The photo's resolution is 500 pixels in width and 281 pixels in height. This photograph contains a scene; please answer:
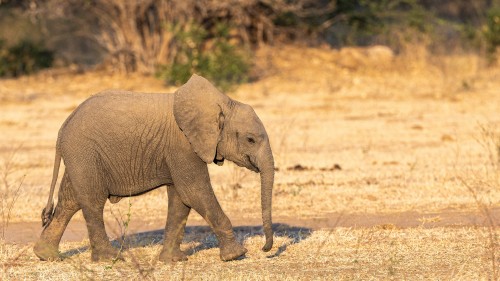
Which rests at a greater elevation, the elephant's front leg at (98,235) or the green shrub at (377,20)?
the elephant's front leg at (98,235)

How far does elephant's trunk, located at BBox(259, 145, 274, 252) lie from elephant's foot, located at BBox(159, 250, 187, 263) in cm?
84

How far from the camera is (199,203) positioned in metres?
7.95

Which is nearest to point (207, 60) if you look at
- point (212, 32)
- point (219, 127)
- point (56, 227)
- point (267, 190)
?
point (212, 32)

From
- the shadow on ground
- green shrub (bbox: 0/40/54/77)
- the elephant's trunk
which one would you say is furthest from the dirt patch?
green shrub (bbox: 0/40/54/77)

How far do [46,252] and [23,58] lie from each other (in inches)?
599

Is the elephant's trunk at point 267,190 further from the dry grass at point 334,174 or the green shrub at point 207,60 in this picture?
the green shrub at point 207,60

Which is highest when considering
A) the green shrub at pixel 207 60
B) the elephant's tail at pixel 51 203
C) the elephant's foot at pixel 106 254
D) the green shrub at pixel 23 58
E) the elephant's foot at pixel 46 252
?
the elephant's tail at pixel 51 203

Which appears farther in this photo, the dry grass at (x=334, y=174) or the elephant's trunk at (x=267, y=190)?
the dry grass at (x=334, y=174)

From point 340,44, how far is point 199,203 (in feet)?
55.5

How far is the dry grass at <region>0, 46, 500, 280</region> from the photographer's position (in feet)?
25.8

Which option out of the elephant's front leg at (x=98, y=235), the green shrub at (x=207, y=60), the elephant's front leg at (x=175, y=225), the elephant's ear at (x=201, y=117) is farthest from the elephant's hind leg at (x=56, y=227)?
the green shrub at (x=207, y=60)

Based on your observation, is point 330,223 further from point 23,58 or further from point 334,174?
point 23,58

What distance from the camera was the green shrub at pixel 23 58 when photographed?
885 inches

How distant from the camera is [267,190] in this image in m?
7.59
